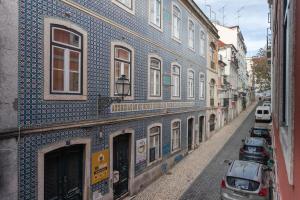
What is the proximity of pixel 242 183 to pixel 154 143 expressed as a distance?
5443mm

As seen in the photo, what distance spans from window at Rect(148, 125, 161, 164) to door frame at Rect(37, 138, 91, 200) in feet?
16.8

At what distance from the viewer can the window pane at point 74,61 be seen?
8.52 metres

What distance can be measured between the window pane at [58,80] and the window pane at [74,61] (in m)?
0.50

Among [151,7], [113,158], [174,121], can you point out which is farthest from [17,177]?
[174,121]

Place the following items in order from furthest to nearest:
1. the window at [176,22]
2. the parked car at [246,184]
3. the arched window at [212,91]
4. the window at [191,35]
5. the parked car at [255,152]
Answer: the arched window at [212,91]
the window at [191,35]
the window at [176,22]
the parked car at [255,152]
the parked car at [246,184]

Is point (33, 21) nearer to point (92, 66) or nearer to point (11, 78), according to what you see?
point (11, 78)

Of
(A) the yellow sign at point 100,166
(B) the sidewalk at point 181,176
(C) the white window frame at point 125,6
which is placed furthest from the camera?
(B) the sidewalk at point 181,176

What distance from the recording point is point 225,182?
10625 mm

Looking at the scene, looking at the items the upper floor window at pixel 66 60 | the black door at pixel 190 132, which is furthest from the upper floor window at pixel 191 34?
the upper floor window at pixel 66 60

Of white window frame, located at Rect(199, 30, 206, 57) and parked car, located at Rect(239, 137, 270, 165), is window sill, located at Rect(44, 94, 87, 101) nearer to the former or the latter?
parked car, located at Rect(239, 137, 270, 165)

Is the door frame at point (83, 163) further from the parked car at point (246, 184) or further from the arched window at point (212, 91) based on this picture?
the arched window at point (212, 91)

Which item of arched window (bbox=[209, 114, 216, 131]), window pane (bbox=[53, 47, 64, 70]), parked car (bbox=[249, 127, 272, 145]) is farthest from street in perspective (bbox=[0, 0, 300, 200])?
arched window (bbox=[209, 114, 216, 131])

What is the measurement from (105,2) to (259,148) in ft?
37.9

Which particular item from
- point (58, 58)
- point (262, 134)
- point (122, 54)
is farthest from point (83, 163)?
point (262, 134)
